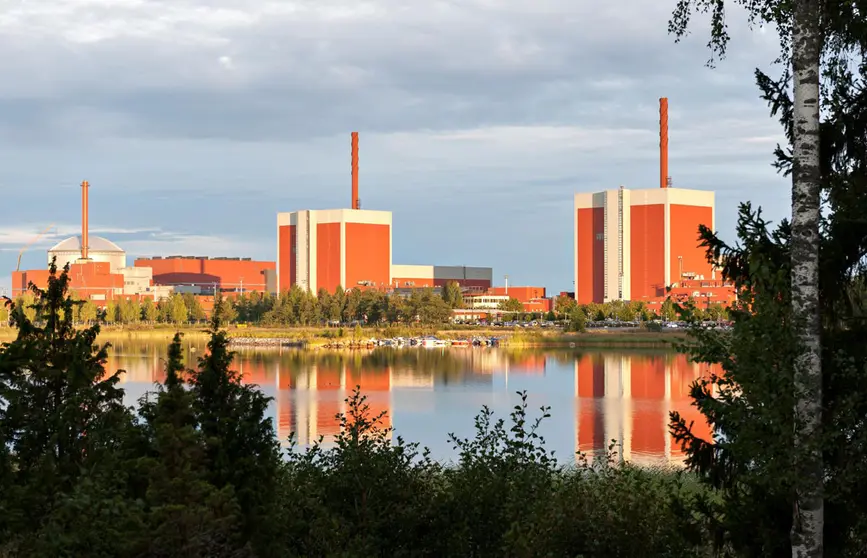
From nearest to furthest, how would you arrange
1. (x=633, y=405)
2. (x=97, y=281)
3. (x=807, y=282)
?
(x=807, y=282)
(x=633, y=405)
(x=97, y=281)

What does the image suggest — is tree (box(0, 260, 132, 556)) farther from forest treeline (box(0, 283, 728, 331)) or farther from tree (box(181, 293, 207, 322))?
tree (box(181, 293, 207, 322))

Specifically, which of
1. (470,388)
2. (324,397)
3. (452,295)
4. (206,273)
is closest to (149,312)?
(452,295)

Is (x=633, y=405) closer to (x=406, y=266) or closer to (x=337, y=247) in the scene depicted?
(x=337, y=247)

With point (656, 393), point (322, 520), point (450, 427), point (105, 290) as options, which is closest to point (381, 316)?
point (105, 290)

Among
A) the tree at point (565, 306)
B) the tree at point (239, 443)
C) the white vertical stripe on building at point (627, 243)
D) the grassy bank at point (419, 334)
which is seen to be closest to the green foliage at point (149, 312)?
the grassy bank at point (419, 334)

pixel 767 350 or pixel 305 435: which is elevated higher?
pixel 767 350

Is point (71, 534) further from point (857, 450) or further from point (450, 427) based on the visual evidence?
point (450, 427)

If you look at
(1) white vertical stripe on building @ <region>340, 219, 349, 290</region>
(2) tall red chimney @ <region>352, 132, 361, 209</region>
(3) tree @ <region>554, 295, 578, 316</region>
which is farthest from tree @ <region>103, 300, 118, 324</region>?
(3) tree @ <region>554, 295, 578, 316</region>

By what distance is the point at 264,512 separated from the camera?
7809 mm

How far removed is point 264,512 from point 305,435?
24.1 metres

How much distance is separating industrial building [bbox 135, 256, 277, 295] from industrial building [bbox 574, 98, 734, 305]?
222ft

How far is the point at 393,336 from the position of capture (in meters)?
105

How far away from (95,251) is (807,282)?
166m

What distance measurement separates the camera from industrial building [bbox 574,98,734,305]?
118 metres
